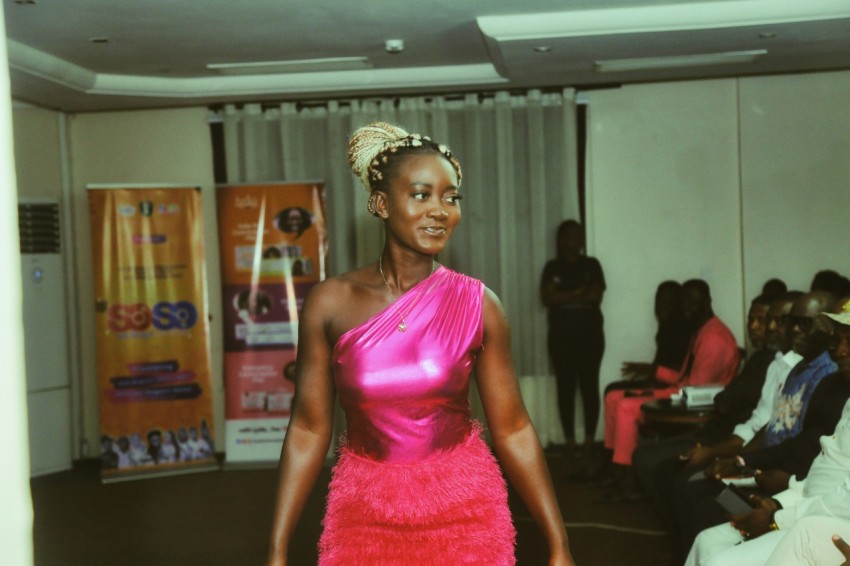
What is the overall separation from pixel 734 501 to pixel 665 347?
285 centimetres

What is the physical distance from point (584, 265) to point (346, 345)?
5.32 meters

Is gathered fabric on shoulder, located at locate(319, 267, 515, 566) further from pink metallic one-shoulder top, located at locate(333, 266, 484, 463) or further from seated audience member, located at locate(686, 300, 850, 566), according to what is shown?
seated audience member, located at locate(686, 300, 850, 566)

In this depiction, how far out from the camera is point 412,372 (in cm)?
166

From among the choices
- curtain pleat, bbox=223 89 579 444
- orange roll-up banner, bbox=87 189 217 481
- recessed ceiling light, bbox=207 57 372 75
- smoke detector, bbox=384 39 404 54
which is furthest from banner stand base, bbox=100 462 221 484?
smoke detector, bbox=384 39 404 54

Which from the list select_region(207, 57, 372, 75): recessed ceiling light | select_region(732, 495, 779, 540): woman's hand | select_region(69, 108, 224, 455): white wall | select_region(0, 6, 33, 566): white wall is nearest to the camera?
select_region(0, 6, 33, 566): white wall

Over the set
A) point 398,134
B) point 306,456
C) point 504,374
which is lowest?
point 306,456

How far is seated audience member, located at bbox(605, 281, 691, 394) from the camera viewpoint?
617 centimetres

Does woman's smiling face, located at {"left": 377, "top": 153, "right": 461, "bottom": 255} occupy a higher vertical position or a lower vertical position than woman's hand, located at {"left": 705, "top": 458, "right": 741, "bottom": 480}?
higher

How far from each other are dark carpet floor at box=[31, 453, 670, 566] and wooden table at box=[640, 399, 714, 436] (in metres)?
0.49

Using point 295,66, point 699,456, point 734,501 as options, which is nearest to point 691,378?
point 699,456

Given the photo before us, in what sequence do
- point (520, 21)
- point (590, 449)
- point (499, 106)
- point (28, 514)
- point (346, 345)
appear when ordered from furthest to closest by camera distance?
point (499, 106) → point (590, 449) → point (520, 21) → point (346, 345) → point (28, 514)

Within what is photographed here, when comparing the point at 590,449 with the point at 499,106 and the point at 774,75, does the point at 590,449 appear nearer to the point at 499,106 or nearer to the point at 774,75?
the point at 499,106

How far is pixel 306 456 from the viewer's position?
1771 millimetres

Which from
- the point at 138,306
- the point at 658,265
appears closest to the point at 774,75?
the point at 658,265
